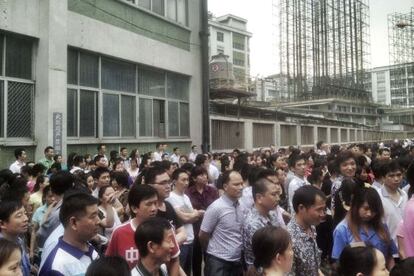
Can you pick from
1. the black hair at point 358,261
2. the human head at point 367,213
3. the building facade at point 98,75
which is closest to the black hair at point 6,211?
the black hair at point 358,261

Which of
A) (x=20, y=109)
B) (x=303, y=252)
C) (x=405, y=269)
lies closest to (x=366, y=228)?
(x=303, y=252)

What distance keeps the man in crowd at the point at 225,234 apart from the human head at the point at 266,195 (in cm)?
52

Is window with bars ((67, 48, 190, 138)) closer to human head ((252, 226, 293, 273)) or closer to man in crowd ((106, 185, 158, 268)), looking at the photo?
man in crowd ((106, 185, 158, 268))

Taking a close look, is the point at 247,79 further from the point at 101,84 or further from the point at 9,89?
the point at 9,89

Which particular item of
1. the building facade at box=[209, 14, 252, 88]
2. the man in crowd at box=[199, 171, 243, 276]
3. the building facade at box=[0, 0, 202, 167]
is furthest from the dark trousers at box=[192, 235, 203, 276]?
the building facade at box=[209, 14, 252, 88]

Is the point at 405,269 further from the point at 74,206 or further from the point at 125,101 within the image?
the point at 125,101

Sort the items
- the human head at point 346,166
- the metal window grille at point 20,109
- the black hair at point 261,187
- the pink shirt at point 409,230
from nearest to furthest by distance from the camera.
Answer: the pink shirt at point 409,230 → the black hair at point 261,187 → the human head at point 346,166 → the metal window grille at point 20,109

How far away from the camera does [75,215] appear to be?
9.59 ft

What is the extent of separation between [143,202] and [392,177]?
285 centimetres

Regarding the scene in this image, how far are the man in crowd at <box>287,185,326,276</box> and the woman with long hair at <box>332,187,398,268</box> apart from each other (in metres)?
0.26

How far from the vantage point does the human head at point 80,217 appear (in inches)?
113

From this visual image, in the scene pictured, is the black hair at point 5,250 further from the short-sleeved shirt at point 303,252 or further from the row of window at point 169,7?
the row of window at point 169,7

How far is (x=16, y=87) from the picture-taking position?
9539 millimetres

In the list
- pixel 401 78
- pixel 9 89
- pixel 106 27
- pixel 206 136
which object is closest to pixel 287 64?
pixel 401 78
